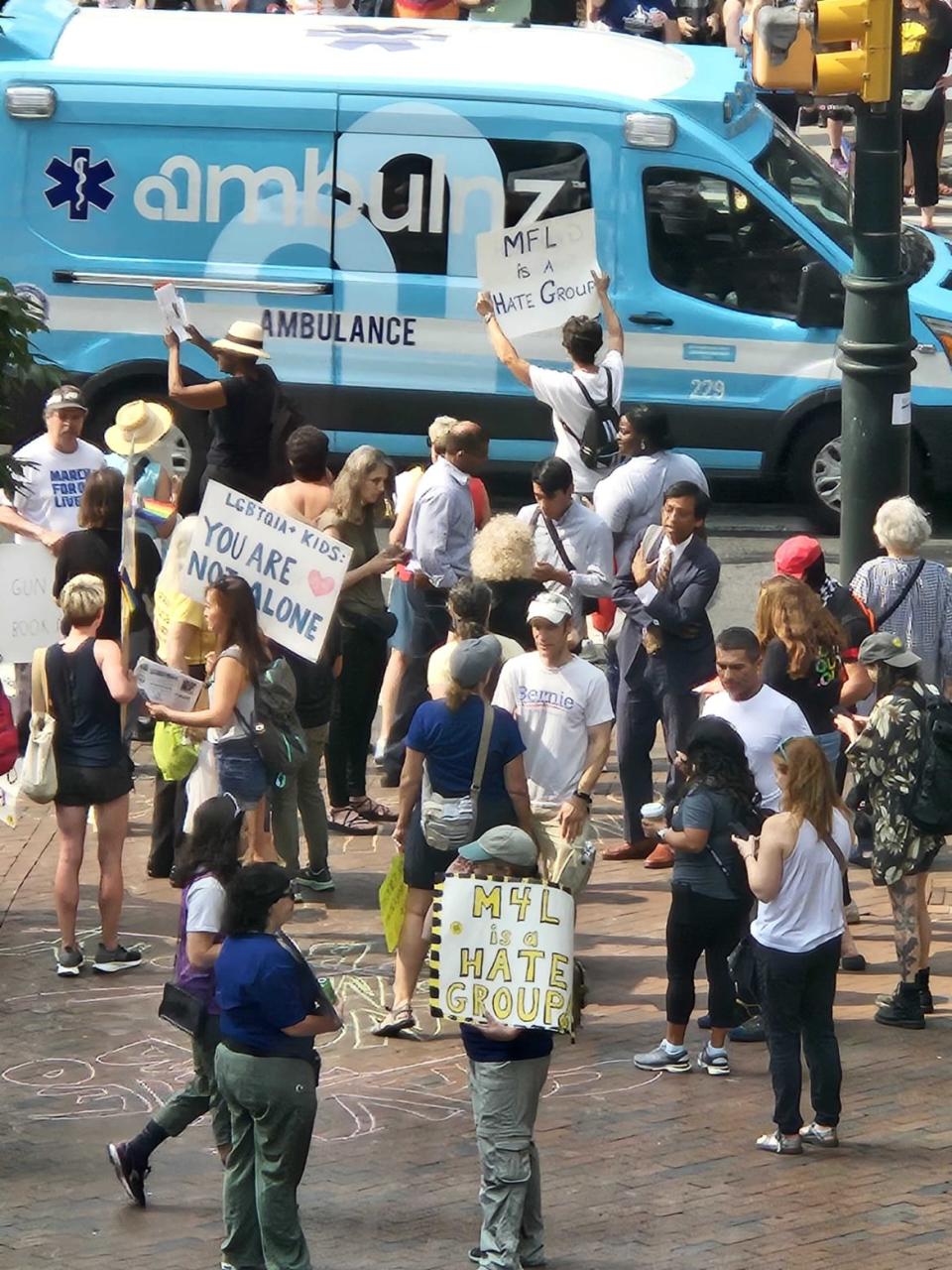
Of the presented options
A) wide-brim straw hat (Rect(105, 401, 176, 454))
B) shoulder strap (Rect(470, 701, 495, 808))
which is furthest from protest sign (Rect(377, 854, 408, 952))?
wide-brim straw hat (Rect(105, 401, 176, 454))

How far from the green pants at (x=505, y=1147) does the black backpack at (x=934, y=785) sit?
218cm

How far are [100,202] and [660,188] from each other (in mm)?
3177

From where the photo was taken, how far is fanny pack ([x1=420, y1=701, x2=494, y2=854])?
870cm

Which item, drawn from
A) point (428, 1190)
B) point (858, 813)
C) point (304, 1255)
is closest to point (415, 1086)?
point (428, 1190)

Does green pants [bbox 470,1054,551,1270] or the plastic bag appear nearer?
green pants [bbox 470,1054,551,1270]

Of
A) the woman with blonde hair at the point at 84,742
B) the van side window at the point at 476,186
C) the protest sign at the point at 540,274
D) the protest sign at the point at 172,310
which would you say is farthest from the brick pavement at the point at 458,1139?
the van side window at the point at 476,186

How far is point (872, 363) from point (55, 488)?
3749 millimetres

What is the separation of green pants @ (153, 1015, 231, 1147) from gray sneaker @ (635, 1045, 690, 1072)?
5.36ft

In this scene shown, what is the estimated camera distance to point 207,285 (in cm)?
1470

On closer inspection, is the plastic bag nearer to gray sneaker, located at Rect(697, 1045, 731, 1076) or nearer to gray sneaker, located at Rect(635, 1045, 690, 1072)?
gray sneaker, located at Rect(635, 1045, 690, 1072)

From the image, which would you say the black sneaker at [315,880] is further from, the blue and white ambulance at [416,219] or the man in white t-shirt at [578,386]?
the blue and white ambulance at [416,219]

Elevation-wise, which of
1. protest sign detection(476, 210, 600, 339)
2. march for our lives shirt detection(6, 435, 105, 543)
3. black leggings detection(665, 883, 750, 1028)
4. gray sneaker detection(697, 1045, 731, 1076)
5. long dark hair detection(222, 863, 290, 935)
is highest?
protest sign detection(476, 210, 600, 339)

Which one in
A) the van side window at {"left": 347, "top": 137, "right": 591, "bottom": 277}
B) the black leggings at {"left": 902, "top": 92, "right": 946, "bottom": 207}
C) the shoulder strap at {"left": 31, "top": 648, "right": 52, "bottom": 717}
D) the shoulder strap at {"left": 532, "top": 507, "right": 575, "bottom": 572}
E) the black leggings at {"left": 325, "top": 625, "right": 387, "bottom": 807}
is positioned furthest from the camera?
the black leggings at {"left": 902, "top": 92, "right": 946, "bottom": 207}

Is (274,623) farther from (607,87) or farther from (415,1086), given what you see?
(607,87)
